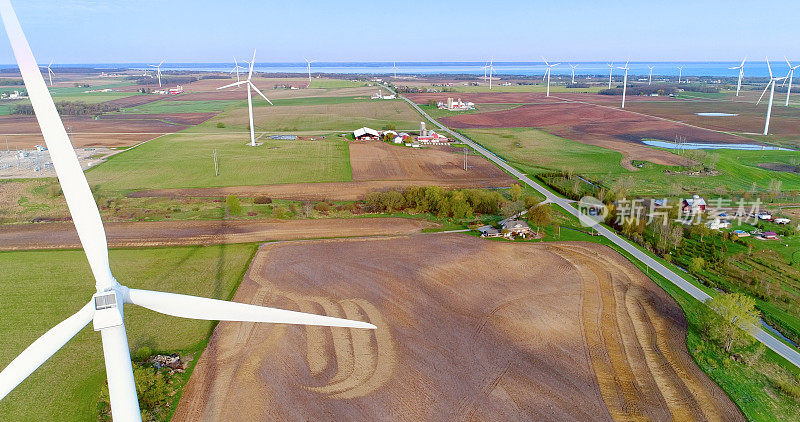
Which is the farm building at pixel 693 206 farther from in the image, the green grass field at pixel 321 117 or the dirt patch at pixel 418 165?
the green grass field at pixel 321 117

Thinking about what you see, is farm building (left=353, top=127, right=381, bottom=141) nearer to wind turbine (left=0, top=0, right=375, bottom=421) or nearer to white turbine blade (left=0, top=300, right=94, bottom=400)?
wind turbine (left=0, top=0, right=375, bottom=421)

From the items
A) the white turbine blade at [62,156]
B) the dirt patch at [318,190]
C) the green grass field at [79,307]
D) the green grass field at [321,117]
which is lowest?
the green grass field at [79,307]

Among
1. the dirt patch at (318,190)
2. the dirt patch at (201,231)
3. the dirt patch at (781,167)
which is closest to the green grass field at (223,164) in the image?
the dirt patch at (318,190)

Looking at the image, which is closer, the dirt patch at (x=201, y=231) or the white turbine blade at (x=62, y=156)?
the white turbine blade at (x=62, y=156)

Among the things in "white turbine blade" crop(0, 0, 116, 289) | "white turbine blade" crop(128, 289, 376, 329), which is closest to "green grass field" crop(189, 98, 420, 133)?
"white turbine blade" crop(128, 289, 376, 329)

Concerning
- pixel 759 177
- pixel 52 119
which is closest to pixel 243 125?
pixel 759 177

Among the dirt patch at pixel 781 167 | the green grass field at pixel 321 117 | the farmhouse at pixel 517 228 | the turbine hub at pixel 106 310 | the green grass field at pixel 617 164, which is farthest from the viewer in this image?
the green grass field at pixel 321 117

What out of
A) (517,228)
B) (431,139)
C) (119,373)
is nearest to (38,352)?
(119,373)
